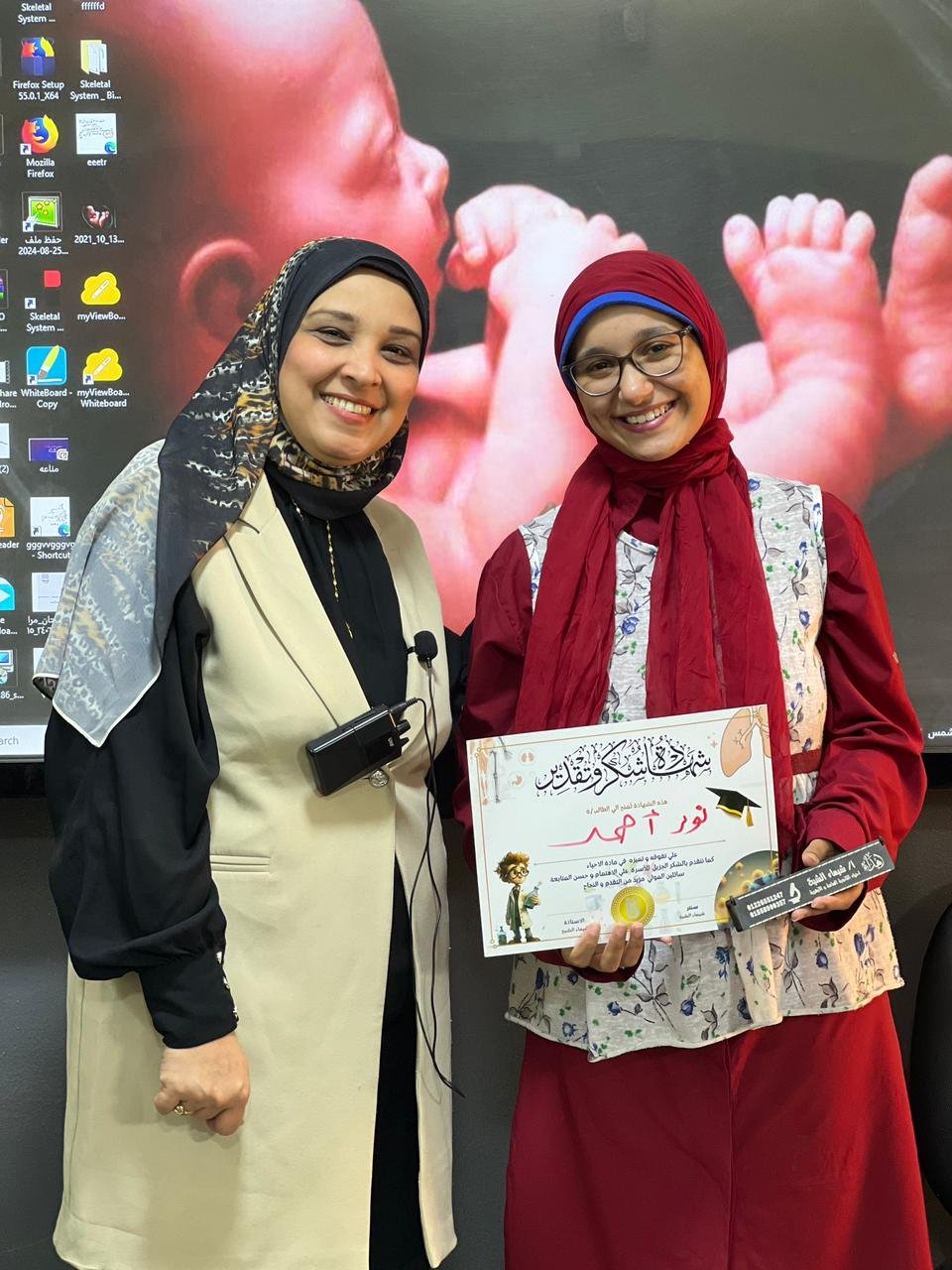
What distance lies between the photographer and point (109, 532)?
1165 millimetres

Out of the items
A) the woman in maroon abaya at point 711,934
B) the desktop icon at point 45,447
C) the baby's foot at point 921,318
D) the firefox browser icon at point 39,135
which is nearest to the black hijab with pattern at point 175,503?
the woman in maroon abaya at point 711,934

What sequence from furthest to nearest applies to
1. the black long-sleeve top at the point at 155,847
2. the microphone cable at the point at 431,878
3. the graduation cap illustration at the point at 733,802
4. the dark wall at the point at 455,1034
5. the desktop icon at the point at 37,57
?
the dark wall at the point at 455,1034 < the desktop icon at the point at 37,57 < the microphone cable at the point at 431,878 < the graduation cap illustration at the point at 733,802 < the black long-sleeve top at the point at 155,847

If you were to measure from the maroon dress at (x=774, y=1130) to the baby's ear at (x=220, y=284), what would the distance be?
925 mm

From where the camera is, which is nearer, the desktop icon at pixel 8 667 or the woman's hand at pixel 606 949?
the woman's hand at pixel 606 949

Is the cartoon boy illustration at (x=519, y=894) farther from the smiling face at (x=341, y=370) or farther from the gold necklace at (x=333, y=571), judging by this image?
the smiling face at (x=341, y=370)

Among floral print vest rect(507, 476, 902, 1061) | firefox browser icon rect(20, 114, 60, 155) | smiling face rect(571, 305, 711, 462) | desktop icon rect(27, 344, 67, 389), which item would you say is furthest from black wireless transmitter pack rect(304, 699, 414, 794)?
firefox browser icon rect(20, 114, 60, 155)

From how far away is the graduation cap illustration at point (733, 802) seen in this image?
1.17 m

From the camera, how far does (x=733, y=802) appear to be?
1173 mm

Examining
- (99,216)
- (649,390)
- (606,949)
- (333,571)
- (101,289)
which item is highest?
(99,216)

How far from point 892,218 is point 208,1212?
5.89ft

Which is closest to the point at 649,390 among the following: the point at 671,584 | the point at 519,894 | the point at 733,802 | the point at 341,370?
the point at 671,584

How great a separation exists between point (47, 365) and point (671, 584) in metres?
1.09

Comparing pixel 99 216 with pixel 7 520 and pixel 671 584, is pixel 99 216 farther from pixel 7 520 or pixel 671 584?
pixel 671 584

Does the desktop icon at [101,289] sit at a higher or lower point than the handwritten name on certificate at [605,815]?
higher
